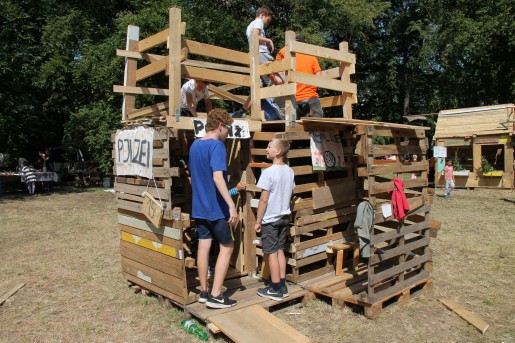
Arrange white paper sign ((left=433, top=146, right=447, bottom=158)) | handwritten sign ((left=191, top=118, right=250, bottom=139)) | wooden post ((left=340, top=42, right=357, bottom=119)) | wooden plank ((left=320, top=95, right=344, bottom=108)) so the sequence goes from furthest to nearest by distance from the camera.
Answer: white paper sign ((left=433, top=146, right=447, bottom=158)), wooden plank ((left=320, top=95, right=344, bottom=108)), wooden post ((left=340, top=42, right=357, bottom=119)), handwritten sign ((left=191, top=118, right=250, bottom=139))

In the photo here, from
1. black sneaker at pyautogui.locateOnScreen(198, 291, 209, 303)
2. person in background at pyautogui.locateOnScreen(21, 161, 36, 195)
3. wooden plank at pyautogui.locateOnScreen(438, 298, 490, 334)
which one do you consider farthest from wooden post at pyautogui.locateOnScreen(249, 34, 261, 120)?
person in background at pyautogui.locateOnScreen(21, 161, 36, 195)

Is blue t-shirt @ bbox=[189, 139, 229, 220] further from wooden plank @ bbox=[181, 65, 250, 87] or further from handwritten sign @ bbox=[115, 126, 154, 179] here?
wooden plank @ bbox=[181, 65, 250, 87]

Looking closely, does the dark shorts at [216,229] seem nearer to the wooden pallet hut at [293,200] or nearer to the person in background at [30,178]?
the wooden pallet hut at [293,200]

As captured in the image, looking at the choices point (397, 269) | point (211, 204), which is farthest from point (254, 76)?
point (397, 269)

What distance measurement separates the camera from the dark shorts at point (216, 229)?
15.5 feet

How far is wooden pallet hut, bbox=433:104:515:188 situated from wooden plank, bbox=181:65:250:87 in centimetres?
1458

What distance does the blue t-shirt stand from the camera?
181 inches

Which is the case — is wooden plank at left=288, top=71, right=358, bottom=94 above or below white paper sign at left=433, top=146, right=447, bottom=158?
above

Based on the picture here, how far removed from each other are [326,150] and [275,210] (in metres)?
1.24

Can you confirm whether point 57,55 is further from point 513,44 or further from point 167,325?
point 513,44

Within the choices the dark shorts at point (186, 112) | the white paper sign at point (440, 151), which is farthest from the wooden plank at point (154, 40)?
the white paper sign at point (440, 151)

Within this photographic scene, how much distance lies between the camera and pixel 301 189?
5.54 metres

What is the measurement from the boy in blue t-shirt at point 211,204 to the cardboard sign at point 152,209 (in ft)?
1.27

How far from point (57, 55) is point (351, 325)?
20647 mm
